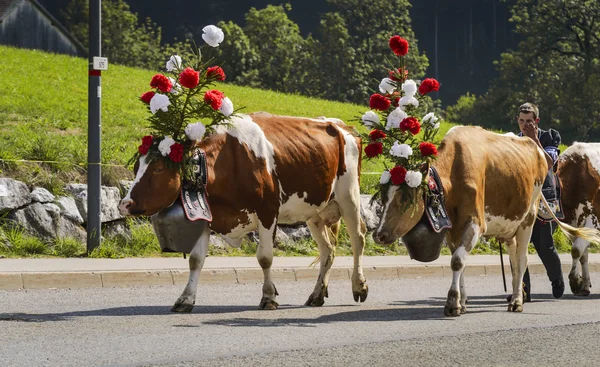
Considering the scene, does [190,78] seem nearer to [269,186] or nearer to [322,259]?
[269,186]

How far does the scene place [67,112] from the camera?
24.4m

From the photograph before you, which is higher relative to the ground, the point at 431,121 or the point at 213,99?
the point at 213,99

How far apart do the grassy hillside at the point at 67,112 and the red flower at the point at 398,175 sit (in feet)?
5.22

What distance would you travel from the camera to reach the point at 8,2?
2717 inches

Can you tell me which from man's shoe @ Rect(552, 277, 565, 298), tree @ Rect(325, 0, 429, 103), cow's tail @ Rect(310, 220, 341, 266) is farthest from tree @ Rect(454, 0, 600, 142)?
cow's tail @ Rect(310, 220, 341, 266)

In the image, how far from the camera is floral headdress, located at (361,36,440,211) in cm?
1148

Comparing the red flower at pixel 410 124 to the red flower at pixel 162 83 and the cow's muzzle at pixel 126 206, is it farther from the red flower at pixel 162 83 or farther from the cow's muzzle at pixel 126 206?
the cow's muzzle at pixel 126 206

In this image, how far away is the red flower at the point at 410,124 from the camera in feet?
38.3

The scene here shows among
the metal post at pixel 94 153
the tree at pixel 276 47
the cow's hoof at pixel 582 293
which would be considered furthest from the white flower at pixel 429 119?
the tree at pixel 276 47

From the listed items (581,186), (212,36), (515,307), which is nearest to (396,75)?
(212,36)

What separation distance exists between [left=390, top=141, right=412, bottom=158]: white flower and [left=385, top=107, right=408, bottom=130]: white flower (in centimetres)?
31

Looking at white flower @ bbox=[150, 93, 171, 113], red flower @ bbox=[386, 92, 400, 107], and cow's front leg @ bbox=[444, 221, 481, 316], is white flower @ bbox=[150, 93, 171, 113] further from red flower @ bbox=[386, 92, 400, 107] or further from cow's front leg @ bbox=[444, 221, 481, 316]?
cow's front leg @ bbox=[444, 221, 481, 316]

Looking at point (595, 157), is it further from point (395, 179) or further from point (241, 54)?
point (241, 54)

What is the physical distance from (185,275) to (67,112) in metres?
11.0
